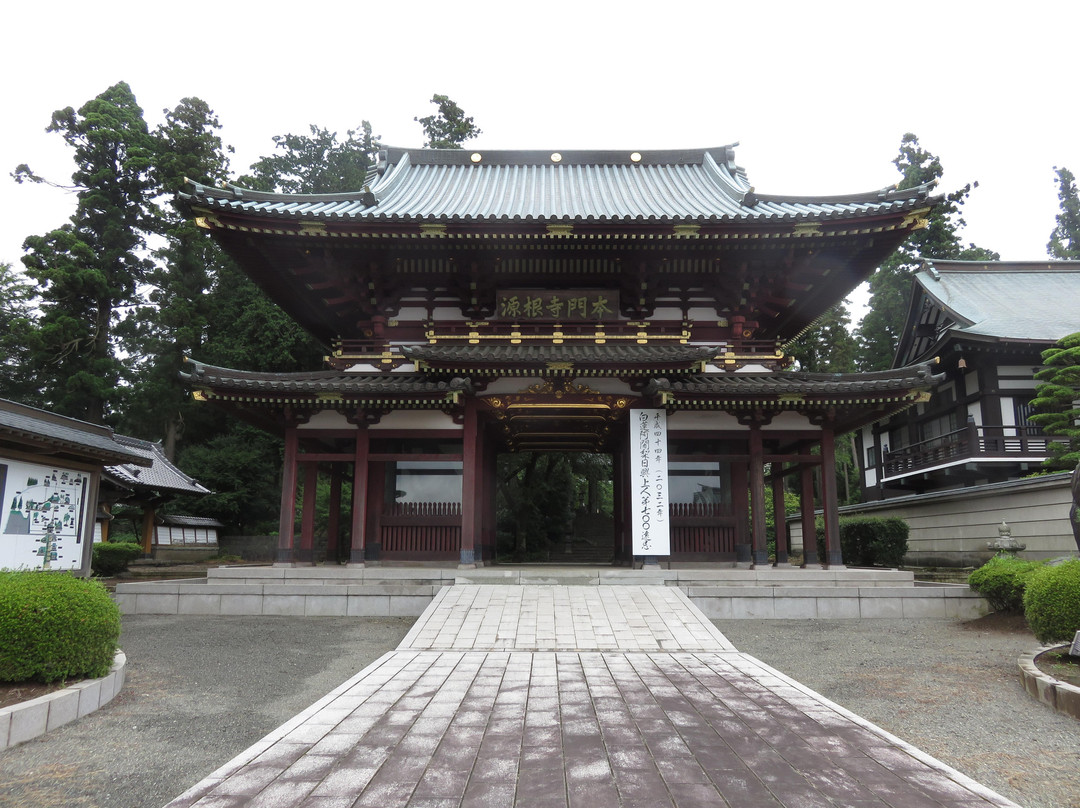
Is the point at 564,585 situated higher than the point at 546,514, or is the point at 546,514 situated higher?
the point at 546,514

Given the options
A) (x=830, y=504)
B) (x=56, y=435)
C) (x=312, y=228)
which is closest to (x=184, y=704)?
(x=56, y=435)

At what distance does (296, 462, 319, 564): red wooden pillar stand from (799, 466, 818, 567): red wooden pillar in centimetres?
1080

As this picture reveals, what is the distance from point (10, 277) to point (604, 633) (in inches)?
1769

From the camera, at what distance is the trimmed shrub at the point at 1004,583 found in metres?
10.6

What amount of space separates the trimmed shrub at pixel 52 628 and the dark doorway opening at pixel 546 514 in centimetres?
1944

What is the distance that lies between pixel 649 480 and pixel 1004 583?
6121 millimetres

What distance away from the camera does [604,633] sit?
8.93m

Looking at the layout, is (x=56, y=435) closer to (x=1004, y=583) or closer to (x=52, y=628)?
(x=52, y=628)

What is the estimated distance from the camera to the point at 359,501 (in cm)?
1369

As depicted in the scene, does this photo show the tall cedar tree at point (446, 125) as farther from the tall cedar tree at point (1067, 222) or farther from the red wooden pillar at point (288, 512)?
the tall cedar tree at point (1067, 222)

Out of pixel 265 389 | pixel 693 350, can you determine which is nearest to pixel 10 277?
pixel 265 389

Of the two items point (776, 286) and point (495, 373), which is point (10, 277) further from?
point (776, 286)

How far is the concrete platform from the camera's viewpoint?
11242 mm

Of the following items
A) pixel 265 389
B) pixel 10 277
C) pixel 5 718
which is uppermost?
pixel 10 277
